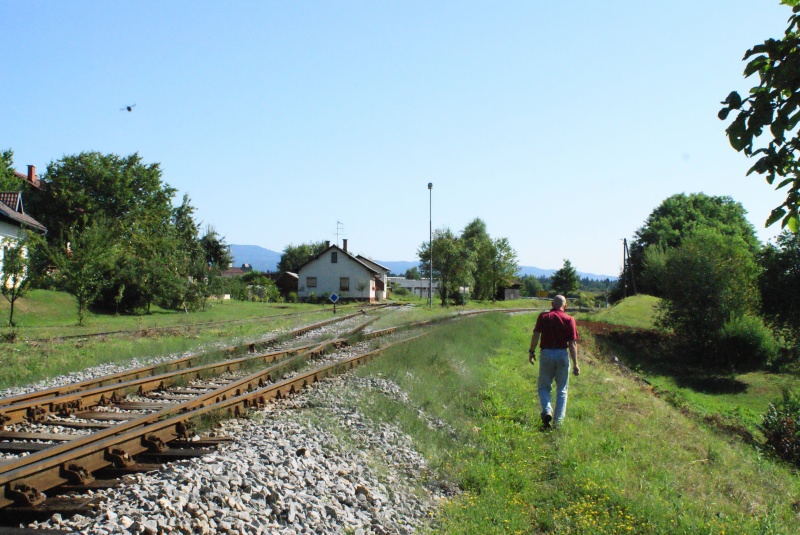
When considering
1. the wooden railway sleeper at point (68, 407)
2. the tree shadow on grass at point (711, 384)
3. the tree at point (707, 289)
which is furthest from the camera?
the tree at point (707, 289)

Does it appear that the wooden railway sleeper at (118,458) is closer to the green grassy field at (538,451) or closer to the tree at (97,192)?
the green grassy field at (538,451)

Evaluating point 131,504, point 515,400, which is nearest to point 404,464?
point 131,504

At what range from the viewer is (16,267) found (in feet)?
76.6

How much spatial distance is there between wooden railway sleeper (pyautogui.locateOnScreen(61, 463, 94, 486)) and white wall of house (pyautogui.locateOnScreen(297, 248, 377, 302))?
207 feet

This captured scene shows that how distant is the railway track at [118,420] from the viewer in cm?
498

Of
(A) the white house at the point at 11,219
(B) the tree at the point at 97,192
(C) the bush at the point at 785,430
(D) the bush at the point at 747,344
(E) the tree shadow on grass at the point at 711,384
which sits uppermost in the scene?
(B) the tree at the point at 97,192

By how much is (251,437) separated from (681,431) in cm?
933

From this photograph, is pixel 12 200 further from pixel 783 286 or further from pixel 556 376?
pixel 783 286

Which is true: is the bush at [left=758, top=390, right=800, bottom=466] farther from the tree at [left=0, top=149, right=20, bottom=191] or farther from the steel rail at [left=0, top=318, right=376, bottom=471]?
the tree at [left=0, top=149, right=20, bottom=191]

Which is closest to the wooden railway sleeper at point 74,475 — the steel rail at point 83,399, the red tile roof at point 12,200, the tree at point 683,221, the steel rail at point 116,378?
the steel rail at point 83,399

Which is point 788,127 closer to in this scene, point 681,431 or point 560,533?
point 560,533

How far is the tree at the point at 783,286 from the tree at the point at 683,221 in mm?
41099

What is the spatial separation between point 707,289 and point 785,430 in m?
24.5

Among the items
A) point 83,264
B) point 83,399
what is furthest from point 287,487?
point 83,264
